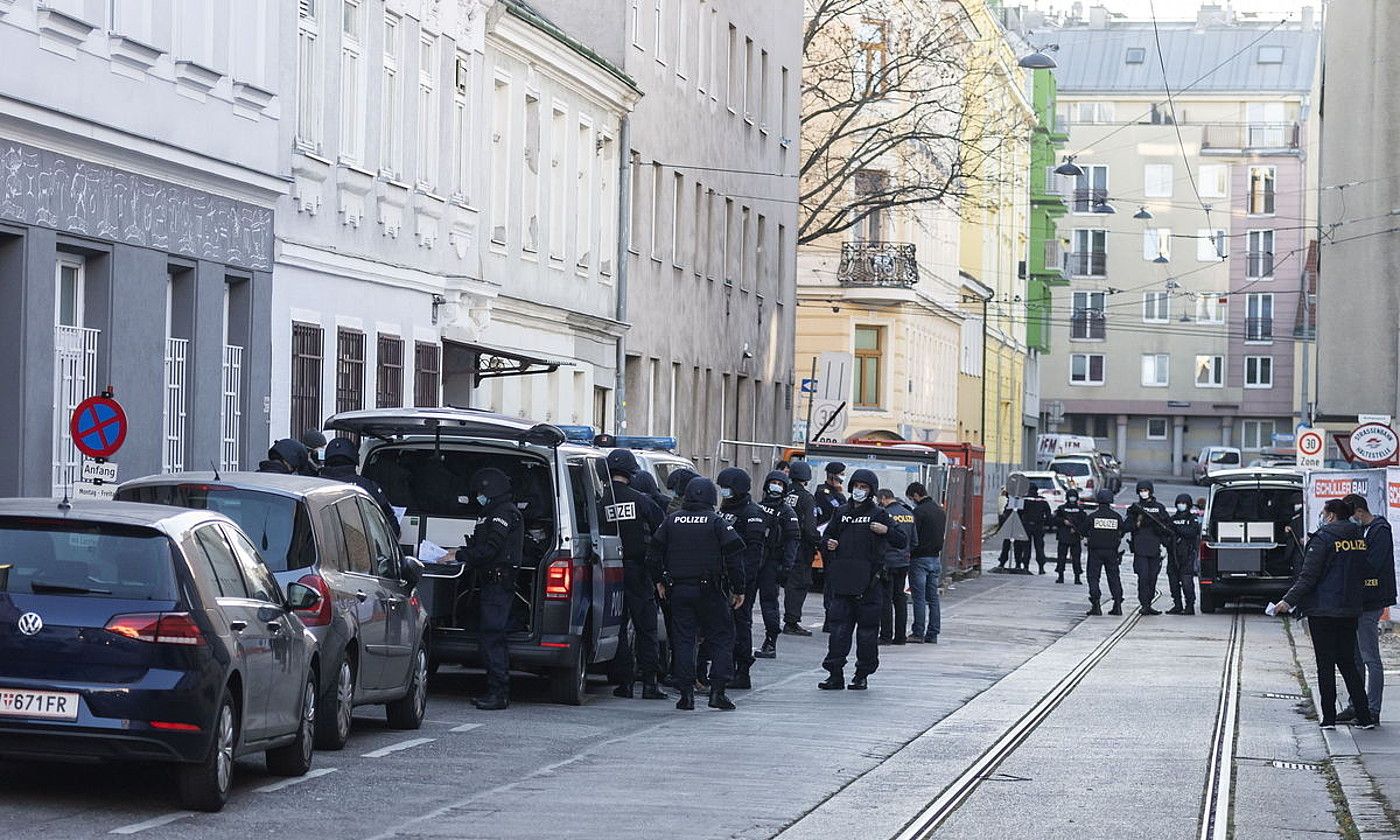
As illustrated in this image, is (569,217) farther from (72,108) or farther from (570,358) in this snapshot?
(72,108)

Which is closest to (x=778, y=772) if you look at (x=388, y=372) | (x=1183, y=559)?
(x=388, y=372)

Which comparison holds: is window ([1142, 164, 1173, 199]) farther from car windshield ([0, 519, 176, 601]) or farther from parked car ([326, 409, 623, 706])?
car windshield ([0, 519, 176, 601])

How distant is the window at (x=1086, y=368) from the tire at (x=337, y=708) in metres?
103

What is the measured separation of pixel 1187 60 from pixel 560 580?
101 metres

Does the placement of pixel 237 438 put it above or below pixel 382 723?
above

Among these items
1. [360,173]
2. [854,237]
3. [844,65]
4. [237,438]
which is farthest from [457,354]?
[854,237]

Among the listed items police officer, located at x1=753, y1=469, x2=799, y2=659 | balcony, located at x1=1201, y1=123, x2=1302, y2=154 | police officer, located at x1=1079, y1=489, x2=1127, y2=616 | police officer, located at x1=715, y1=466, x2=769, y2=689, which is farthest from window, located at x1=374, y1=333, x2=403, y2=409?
balcony, located at x1=1201, y1=123, x2=1302, y2=154

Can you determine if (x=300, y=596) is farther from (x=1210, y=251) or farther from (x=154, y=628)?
(x=1210, y=251)

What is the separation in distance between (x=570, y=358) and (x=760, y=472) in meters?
15.5

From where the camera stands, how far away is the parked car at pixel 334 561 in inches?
545

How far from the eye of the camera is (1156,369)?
114188mm

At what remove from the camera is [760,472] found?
51969 mm

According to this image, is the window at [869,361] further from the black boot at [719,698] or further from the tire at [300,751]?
the tire at [300,751]

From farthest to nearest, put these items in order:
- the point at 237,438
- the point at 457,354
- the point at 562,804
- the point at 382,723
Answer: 1. the point at 457,354
2. the point at 237,438
3. the point at 382,723
4. the point at 562,804
